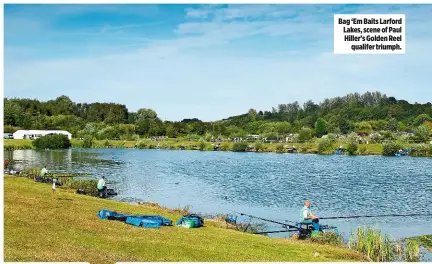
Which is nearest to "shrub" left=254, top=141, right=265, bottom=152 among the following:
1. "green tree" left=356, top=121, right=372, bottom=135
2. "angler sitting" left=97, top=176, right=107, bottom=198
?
"green tree" left=356, top=121, right=372, bottom=135

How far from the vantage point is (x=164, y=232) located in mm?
21562

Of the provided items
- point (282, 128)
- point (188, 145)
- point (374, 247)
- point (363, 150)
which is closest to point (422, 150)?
point (363, 150)

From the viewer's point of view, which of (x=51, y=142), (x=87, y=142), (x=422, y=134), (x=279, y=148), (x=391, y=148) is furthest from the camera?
(x=87, y=142)

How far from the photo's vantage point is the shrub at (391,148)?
112294 millimetres

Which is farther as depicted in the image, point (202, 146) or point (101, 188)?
point (202, 146)

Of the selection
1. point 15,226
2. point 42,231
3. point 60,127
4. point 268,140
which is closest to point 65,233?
point 42,231

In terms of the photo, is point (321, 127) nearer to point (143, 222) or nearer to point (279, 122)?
point (279, 122)

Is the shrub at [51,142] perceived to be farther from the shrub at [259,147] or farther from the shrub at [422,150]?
the shrub at [422,150]

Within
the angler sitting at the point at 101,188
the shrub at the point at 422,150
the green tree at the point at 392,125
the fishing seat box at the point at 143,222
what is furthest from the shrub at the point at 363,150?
the fishing seat box at the point at 143,222

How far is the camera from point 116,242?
1888cm

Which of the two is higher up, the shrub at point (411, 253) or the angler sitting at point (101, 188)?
the angler sitting at point (101, 188)

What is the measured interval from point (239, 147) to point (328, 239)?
112m

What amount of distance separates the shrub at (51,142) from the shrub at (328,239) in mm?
109038

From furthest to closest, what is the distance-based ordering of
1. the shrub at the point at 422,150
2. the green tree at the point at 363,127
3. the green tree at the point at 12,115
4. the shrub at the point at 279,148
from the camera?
the green tree at the point at 12,115 < the green tree at the point at 363,127 < the shrub at the point at 279,148 < the shrub at the point at 422,150
